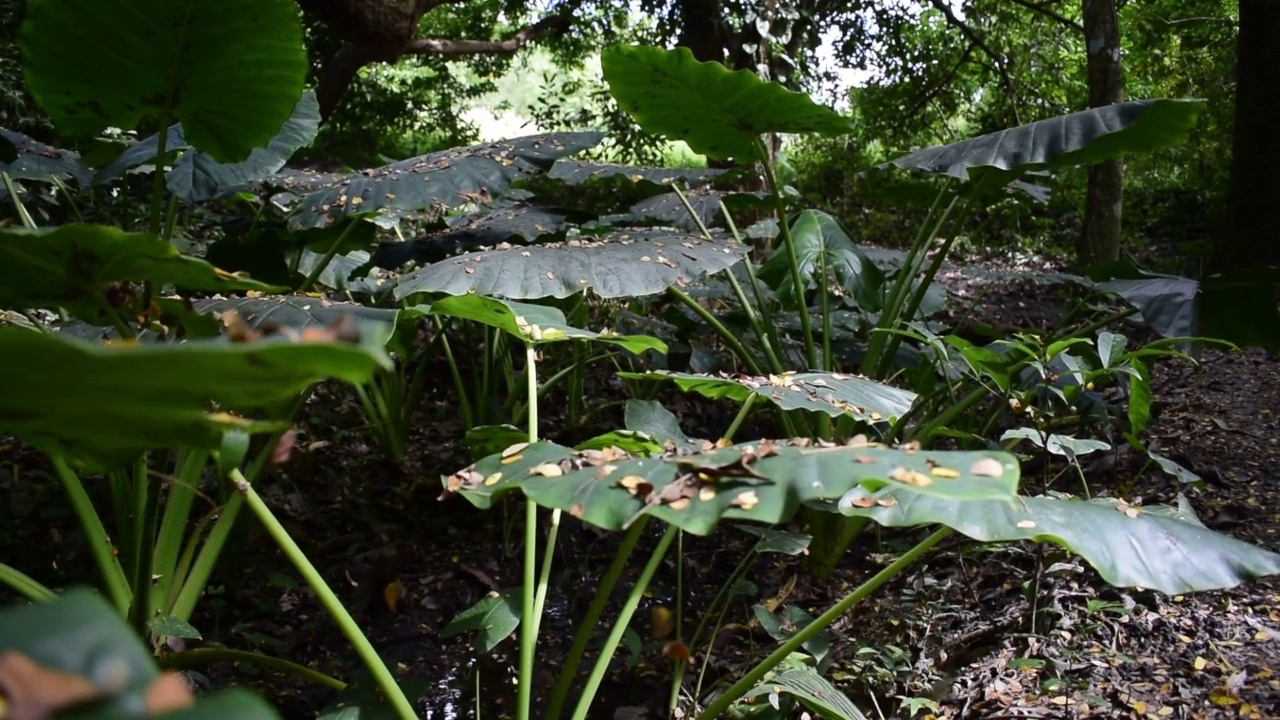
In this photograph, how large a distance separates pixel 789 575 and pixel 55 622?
1.70 m

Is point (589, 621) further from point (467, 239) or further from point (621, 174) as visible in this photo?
point (621, 174)

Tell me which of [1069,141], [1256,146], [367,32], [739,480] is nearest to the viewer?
[739,480]

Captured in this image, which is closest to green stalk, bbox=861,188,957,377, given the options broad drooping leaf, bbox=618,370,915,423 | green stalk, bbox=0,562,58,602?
broad drooping leaf, bbox=618,370,915,423

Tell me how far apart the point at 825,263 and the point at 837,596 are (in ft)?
2.77

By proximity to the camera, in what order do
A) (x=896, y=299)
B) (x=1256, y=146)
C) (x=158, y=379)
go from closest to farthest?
1. (x=158, y=379)
2. (x=896, y=299)
3. (x=1256, y=146)

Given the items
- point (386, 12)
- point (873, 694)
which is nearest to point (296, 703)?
point (873, 694)

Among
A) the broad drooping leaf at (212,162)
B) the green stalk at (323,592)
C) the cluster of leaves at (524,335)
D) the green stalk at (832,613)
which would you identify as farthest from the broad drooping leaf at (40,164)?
the green stalk at (832,613)

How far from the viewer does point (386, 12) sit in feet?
12.0

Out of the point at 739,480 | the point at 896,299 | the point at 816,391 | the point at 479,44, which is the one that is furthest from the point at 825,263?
the point at 479,44

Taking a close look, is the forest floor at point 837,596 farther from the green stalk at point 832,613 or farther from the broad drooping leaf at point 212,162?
the broad drooping leaf at point 212,162

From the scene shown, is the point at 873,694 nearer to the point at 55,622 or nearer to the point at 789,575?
the point at 789,575

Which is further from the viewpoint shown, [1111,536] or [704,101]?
[704,101]

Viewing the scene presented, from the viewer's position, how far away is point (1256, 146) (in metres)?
2.97

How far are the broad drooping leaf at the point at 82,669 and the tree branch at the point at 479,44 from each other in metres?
4.08
